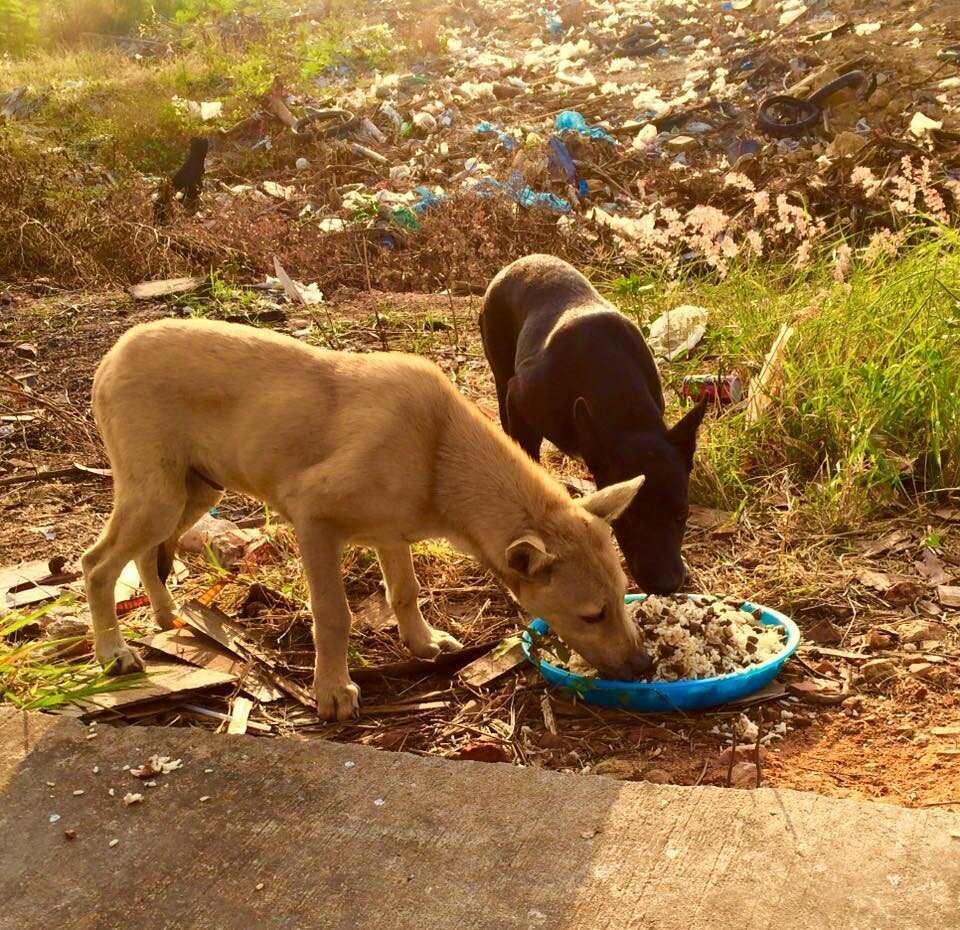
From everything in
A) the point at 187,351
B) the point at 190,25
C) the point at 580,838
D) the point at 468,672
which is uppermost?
the point at 190,25

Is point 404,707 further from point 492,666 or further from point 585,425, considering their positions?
point 585,425

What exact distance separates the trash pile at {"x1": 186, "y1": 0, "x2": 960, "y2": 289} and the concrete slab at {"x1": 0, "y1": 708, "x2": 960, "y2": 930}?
409 cm

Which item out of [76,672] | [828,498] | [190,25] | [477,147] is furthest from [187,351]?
[190,25]

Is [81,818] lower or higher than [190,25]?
lower

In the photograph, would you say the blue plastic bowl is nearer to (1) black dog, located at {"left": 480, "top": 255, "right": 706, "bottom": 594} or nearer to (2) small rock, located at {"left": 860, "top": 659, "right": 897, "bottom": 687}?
(2) small rock, located at {"left": 860, "top": 659, "right": 897, "bottom": 687}

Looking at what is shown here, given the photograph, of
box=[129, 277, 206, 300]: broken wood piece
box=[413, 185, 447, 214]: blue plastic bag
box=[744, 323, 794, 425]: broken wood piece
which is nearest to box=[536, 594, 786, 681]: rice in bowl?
box=[744, 323, 794, 425]: broken wood piece

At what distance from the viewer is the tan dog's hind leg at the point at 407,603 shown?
4.86m

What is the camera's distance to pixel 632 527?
513cm

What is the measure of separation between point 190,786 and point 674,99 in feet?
47.4

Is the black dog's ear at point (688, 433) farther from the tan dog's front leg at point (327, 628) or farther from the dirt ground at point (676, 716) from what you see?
the tan dog's front leg at point (327, 628)

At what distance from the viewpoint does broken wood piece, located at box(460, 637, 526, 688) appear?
470 cm

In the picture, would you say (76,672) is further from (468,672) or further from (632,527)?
(632,527)

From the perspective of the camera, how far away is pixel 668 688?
4250 mm

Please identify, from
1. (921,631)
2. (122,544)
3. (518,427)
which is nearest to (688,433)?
(518,427)
